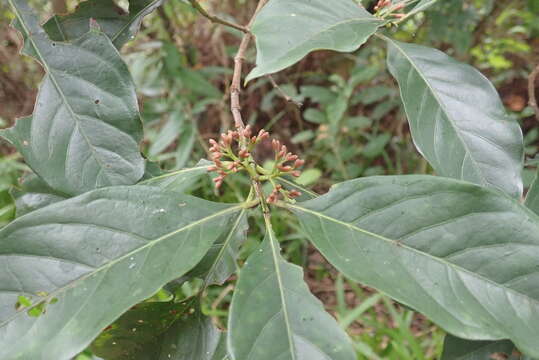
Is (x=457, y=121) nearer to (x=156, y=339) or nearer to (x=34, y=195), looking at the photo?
(x=156, y=339)

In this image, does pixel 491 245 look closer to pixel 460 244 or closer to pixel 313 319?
pixel 460 244

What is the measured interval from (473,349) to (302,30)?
509 millimetres

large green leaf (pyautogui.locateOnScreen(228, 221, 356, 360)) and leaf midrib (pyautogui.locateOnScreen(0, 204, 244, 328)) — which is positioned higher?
leaf midrib (pyautogui.locateOnScreen(0, 204, 244, 328))

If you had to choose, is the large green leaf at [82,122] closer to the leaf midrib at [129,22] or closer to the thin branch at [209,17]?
the leaf midrib at [129,22]

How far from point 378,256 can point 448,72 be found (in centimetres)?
40

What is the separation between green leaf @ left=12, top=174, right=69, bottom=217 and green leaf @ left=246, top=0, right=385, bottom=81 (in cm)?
50

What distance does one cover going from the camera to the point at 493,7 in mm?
2449

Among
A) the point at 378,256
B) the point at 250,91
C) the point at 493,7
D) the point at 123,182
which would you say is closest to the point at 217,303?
the point at 250,91

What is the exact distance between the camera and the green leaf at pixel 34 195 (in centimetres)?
88

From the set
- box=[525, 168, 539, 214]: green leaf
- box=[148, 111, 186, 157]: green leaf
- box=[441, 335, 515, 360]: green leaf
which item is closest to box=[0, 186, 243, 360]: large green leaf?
box=[441, 335, 515, 360]: green leaf

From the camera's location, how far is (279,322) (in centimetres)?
59

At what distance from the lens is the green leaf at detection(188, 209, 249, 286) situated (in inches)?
30.6

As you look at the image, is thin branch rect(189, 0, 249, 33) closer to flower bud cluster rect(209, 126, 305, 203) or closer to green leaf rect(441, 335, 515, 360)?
flower bud cluster rect(209, 126, 305, 203)

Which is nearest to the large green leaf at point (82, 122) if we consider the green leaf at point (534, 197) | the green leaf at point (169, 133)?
the green leaf at point (534, 197)
